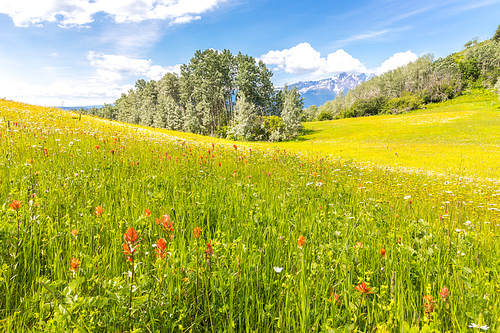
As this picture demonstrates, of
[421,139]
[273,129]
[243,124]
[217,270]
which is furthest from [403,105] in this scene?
[217,270]

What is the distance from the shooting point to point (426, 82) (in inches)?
4446

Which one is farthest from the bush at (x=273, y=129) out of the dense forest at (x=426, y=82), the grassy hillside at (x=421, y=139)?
the dense forest at (x=426, y=82)

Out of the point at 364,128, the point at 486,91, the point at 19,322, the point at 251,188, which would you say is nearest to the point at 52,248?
the point at 19,322

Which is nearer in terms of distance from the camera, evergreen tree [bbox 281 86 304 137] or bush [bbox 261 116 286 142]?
bush [bbox 261 116 286 142]

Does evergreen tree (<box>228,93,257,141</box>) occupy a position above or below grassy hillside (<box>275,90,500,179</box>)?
above

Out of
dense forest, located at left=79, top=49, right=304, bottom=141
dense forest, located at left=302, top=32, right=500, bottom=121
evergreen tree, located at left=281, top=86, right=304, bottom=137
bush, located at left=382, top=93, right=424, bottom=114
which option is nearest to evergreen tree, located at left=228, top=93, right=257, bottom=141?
dense forest, located at left=79, top=49, right=304, bottom=141

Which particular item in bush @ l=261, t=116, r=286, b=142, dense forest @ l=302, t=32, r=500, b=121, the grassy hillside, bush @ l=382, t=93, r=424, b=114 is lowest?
the grassy hillside

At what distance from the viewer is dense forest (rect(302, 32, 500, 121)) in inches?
3595

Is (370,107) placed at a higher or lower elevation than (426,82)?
lower

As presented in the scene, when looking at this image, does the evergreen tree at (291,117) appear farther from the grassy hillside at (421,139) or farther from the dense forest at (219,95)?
the grassy hillside at (421,139)

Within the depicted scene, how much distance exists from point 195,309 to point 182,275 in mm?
270

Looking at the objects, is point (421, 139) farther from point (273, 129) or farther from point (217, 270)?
point (217, 270)

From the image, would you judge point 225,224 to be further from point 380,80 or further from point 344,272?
point 380,80

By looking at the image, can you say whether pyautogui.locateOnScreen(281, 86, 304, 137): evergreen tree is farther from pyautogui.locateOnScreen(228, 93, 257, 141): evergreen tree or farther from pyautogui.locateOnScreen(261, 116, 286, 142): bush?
pyautogui.locateOnScreen(228, 93, 257, 141): evergreen tree
